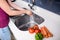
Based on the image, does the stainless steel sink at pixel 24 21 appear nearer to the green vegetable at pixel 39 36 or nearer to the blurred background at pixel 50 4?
the blurred background at pixel 50 4

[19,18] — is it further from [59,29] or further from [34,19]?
[59,29]

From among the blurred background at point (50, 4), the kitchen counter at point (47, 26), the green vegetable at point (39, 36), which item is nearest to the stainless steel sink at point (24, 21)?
the kitchen counter at point (47, 26)

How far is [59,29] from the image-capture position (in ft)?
4.66

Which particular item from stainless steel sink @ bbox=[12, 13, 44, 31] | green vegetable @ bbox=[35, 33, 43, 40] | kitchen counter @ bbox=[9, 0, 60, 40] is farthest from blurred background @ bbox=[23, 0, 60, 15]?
green vegetable @ bbox=[35, 33, 43, 40]

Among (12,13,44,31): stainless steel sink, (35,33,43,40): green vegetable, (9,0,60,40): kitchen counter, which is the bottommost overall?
(12,13,44,31): stainless steel sink

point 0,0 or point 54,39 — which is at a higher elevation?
point 0,0

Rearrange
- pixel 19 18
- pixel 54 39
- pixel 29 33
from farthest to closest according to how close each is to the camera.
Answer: pixel 19 18 → pixel 29 33 → pixel 54 39

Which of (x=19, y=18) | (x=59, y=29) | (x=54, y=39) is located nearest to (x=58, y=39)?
(x=54, y=39)

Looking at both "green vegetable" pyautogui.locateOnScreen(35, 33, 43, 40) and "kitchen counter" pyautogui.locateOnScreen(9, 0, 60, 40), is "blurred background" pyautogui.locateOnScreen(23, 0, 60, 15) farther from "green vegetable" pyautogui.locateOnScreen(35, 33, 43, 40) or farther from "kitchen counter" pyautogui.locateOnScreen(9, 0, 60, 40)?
"green vegetable" pyautogui.locateOnScreen(35, 33, 43, 40)

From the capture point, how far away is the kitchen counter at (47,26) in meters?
1.34

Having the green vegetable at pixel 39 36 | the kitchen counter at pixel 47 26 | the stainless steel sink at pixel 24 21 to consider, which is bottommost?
the stainless steel sink at pixel 24 21

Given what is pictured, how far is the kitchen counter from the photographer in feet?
4.40

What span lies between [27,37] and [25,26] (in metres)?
0.60

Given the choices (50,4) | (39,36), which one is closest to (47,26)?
(39,36)
